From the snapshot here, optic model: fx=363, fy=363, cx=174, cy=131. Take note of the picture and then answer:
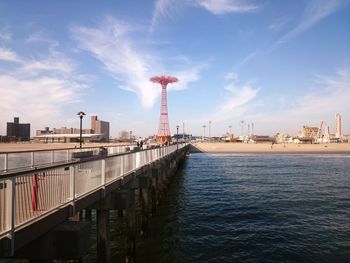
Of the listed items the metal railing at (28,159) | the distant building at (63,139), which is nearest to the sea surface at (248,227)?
the metal railing at (28,159)

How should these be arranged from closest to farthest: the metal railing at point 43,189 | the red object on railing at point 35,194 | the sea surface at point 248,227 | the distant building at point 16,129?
the metal railing at point 43,189 → the red object on railing at point 35,194 → the sea surface at point 248,227 → the distant building at point 16,129

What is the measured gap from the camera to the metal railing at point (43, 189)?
618 centimetres

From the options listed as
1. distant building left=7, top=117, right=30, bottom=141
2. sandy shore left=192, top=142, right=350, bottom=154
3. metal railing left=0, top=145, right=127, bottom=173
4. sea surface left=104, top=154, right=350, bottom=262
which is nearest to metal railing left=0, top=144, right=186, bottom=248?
sea surface left=104, top=154, right=350, bottom=262

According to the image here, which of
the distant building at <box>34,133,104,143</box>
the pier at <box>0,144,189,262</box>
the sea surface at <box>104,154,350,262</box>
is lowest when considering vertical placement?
the sea surface at <box>104,154,350,262</box>

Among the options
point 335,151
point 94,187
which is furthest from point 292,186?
point 335,151

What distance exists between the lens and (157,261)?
47.2 feet

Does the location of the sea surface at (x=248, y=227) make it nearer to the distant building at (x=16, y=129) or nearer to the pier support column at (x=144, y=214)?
the pier support column at (x=144, y=214)

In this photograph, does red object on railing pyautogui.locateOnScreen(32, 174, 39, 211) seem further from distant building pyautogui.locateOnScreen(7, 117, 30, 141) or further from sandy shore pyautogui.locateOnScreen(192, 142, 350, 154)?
distant building pyautogui.locateOnScreen(7, 117, 30, 141)

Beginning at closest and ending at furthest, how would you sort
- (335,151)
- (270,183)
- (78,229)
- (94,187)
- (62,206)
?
(78,229), (62,206), (94,187), (270,183), (335,151)

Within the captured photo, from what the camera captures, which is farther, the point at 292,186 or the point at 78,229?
the point at 292,186

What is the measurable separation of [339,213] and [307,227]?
15.8ft

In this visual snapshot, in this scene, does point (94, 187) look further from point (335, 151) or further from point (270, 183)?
point (335, 151)

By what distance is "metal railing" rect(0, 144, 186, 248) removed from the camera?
618 cm

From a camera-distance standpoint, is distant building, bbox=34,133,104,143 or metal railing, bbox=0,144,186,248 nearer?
metal railing, bbox=0,144,186,248
